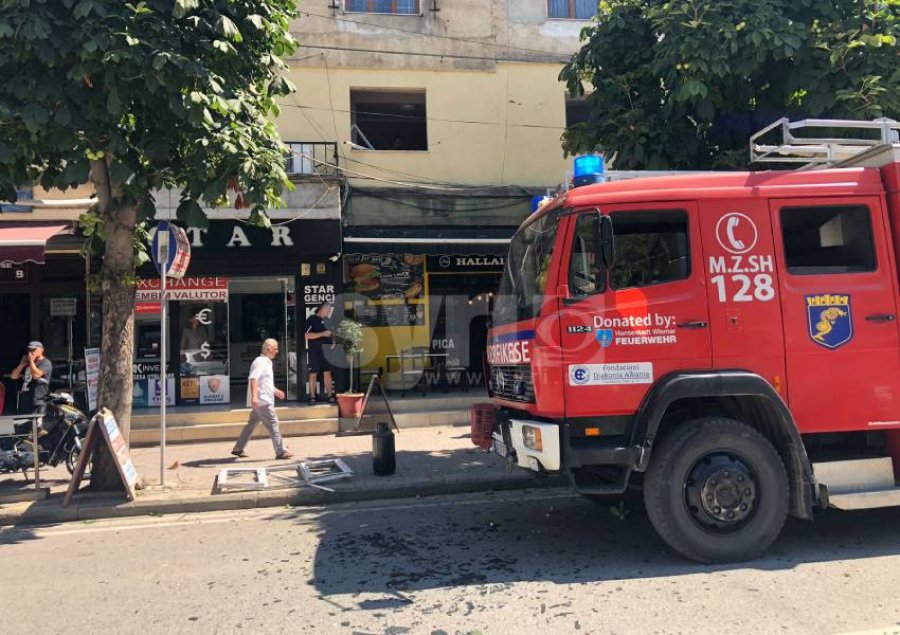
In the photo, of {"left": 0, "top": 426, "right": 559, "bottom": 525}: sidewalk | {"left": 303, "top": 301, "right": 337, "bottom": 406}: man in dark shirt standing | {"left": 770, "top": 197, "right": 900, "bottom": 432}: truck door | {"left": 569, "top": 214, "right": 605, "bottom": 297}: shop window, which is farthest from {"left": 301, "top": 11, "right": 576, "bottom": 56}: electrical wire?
{"left": 569, "top": 214, "right": 605, "bottom": 297}: shop window

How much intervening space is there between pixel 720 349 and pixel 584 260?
129cm

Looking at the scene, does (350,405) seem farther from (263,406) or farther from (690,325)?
(690,325)

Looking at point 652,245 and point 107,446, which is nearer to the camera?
point 652,245

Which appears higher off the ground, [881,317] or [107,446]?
[881,317]

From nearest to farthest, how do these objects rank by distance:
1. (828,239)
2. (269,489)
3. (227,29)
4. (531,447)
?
1. (531,447)
2. (828,239)
3. (227,29)
4. (269,489)

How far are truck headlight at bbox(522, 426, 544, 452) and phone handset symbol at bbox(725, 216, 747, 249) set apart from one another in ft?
7.18

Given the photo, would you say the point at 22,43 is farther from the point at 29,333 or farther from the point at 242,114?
the point at 29,333

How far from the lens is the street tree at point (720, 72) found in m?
7.25

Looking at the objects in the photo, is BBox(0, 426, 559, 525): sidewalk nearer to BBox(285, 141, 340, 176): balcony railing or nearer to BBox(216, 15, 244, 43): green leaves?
BBox(216, 15, 244, 43): green leaves

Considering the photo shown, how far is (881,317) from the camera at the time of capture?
5.11 metres

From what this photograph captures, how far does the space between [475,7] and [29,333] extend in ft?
36.5

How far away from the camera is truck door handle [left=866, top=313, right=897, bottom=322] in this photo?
5105mm

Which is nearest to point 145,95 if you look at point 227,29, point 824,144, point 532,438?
Answer: point 227,29

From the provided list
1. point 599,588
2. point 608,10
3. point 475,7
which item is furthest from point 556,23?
point 599,588
